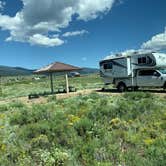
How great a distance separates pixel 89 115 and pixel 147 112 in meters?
2.43

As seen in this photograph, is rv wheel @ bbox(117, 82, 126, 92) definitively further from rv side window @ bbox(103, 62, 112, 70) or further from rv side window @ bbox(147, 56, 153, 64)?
rv side window @ bbox(147, 56, 153, 64)

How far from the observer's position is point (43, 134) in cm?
904

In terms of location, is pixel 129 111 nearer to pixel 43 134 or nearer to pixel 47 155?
pixel 43 134

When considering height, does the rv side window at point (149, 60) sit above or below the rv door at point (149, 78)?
above

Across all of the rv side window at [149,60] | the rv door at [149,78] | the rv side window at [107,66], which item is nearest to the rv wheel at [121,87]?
the rv door at [149,78]

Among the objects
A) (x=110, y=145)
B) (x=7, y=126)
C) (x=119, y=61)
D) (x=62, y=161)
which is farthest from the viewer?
(x=119, y=61)

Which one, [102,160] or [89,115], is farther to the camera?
[89,115]

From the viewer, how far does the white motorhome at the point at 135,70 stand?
74.9 feet

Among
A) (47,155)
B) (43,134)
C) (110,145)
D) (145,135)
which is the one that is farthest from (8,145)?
(145,135)

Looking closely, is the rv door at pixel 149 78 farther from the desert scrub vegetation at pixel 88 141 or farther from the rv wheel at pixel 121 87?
the desert scrub vegetation at pixel 88 141

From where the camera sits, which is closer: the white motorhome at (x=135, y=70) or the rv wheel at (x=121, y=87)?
the white motorhome at (x=135, y=70)

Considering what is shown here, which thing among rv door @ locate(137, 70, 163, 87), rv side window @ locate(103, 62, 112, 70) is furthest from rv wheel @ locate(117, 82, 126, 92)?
rv side window @ locate(103, 62, 112, 70)

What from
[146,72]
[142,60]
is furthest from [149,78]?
[142,60]

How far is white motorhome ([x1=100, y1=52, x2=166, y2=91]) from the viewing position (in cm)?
2284
